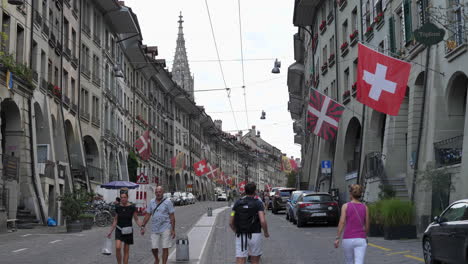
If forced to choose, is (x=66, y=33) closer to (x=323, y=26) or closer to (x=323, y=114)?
(x=323, y=114)

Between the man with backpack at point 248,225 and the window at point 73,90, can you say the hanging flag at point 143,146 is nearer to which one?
the window at point 73,90

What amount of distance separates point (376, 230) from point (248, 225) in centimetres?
1259

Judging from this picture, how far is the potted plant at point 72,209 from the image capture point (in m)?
25.7

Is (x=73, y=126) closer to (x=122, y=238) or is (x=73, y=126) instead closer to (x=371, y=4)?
(x=371, y=4)

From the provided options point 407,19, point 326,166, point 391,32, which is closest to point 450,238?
point 407,19

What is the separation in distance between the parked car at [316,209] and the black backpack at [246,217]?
17.6 metres

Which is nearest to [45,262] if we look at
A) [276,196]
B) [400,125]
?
[400,125]

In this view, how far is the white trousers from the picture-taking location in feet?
28.5

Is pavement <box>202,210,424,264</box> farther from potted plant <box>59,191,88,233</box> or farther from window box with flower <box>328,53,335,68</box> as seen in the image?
window box with flower <box>328,53,335,68</box>

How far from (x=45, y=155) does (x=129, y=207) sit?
21.0 m

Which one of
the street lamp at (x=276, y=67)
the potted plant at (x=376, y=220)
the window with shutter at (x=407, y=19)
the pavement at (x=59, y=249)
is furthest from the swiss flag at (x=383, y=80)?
the street lamp at (x=276, y=67)

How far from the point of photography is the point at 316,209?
2722 centimetres

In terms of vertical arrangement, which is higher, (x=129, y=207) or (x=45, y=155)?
(x=45, y=155)

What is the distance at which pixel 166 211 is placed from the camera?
41.2 feet
